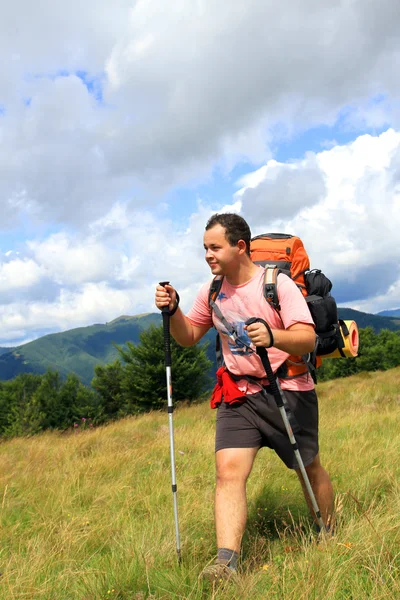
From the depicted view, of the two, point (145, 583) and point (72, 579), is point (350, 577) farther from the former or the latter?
point (72, 579)

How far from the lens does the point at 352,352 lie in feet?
11.2

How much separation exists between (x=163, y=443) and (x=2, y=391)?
216 ft

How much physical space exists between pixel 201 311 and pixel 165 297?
12.8 inches


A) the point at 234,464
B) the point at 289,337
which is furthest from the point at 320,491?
the point at 289,337

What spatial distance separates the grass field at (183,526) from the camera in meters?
2.37

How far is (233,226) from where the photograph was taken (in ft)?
10.2

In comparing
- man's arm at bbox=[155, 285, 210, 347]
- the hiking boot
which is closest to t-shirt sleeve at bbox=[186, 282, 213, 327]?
man's arm at bbox=[155, 285, 210, 347]

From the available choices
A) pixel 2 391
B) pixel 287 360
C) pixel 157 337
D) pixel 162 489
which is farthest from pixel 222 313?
pixel 2 391

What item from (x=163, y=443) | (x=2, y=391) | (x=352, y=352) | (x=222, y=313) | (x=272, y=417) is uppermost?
(x=222, y=313)

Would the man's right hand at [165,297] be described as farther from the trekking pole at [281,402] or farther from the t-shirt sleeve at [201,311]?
the trekking pole at [281,402]

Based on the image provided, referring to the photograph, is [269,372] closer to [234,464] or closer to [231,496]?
[234,464]

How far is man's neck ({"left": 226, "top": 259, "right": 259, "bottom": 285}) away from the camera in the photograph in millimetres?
3178

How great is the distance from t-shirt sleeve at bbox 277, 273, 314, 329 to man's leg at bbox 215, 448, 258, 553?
2.94ft

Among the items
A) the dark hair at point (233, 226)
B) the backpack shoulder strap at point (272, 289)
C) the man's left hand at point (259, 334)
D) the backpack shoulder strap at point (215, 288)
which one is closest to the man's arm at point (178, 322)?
the backpack shoulder strap at point (215, 288)
